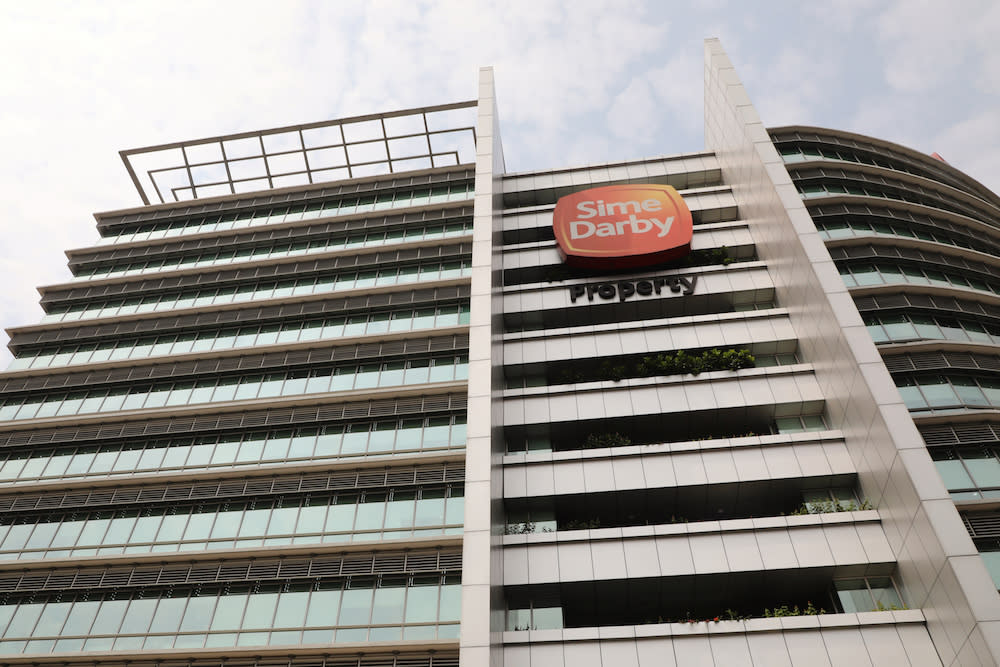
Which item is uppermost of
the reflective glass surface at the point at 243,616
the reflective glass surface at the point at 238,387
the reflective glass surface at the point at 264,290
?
the reflective glass surface at the point at 264,290

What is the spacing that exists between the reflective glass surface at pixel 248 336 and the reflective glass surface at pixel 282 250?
6.31 metres

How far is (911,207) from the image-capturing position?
3972cm

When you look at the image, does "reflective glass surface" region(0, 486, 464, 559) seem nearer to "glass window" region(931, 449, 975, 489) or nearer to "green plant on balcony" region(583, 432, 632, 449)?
"green plant on balcony" region(583, 432, 632, 449)

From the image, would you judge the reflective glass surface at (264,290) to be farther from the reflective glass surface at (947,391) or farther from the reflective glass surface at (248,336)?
the reflective glass surface at (947,391)

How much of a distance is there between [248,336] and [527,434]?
16.7 m

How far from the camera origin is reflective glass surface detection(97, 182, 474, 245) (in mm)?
46000

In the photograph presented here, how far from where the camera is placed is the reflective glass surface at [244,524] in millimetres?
27969

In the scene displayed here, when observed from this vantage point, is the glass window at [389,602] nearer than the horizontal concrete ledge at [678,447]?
Yes

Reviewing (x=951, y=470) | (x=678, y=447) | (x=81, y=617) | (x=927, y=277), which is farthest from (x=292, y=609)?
(x=927, y=277)

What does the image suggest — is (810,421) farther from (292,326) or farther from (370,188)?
(370,188)

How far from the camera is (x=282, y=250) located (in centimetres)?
4419

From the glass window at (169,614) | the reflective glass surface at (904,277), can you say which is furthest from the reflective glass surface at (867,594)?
the glass window at (169,614)

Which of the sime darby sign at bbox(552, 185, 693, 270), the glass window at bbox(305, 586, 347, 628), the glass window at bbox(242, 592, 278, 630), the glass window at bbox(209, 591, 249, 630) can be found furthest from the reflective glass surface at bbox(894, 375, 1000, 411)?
the glass window at bbox(209, 591, 249, 630)

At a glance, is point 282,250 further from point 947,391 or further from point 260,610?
point 947,391
